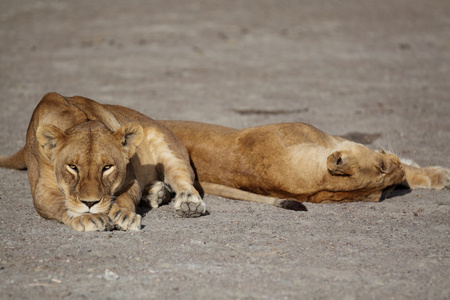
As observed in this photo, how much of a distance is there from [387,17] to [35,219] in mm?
15488

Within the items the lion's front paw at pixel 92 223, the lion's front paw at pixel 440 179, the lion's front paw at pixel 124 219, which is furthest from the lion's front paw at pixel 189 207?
the lion's front paw at pixel 440 179

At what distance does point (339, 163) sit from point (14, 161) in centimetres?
350

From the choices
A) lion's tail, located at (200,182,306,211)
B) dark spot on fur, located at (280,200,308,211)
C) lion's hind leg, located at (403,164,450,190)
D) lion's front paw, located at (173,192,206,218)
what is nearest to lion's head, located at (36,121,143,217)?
lion's front paw, located at (173,192,206,218)

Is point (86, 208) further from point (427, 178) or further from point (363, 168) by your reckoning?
point (427, 178)

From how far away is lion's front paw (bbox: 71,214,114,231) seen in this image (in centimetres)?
524

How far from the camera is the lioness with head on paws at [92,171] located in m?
5.13

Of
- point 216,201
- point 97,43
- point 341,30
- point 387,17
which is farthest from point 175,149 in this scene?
point 387,17

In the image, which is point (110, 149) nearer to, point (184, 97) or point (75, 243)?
point (75, 243)

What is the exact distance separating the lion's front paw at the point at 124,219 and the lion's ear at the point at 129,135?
0.47 metres

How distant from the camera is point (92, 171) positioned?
510 cm

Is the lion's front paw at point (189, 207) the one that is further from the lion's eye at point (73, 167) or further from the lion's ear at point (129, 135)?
the lion's eye at point (73, 167)

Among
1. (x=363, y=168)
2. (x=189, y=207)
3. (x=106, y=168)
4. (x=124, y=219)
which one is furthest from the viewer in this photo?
(x=363, y=168)

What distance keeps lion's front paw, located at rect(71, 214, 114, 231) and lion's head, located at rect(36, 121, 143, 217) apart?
0.07m

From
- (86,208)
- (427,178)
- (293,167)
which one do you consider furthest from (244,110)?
(86,208)
